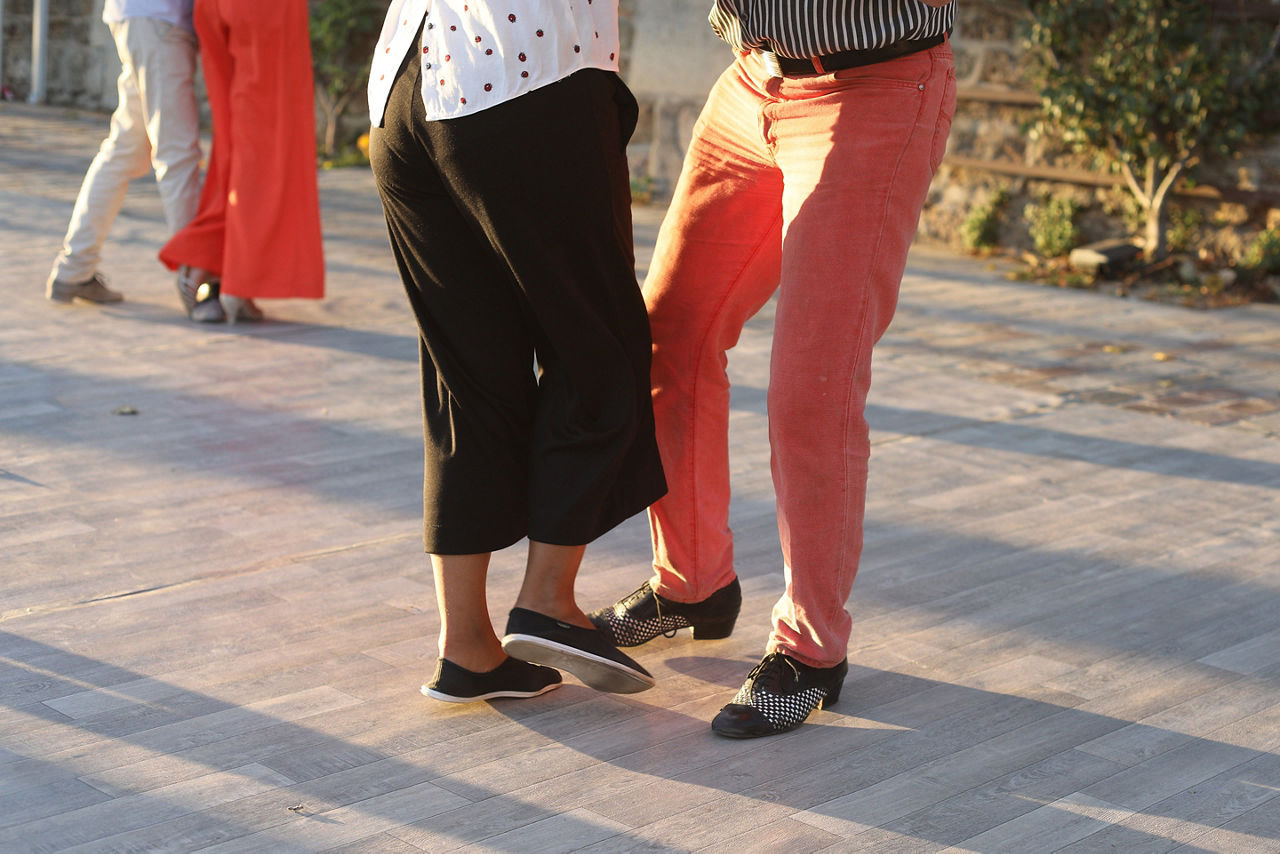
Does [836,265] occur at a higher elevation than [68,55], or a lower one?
lower

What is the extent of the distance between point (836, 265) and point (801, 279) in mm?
55

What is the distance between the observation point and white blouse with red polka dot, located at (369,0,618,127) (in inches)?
78.3

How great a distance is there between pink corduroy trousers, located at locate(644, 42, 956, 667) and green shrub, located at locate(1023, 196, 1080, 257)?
16.0ft

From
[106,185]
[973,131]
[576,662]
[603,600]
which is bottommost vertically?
[603,600]

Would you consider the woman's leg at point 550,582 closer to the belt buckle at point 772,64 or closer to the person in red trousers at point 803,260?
the person in red trousers at point 803,260

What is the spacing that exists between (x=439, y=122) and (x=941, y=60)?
747mm

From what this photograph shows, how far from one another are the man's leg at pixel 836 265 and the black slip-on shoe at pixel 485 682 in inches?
17.2

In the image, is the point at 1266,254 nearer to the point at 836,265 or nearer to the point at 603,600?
the point at 603,600

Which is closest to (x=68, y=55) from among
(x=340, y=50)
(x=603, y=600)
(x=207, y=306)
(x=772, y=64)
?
(x=340, y=50)

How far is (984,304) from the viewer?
588 cm

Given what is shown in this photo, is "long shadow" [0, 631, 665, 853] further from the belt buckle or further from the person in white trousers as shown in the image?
the person in white trousers

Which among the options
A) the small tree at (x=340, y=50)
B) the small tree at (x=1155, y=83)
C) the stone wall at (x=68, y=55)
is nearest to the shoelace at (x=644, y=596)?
the small tree at (x=1155, y=83)

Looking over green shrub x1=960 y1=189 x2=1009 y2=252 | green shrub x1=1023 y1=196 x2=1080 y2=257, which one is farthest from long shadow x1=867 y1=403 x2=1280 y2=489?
green shrub x1=960 y1=189 x2=1009 y2=252

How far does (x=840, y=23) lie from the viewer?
208cm
